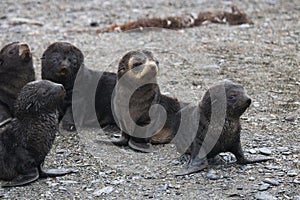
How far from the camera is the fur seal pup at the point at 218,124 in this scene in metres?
5.88

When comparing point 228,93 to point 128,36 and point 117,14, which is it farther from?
point 117,14

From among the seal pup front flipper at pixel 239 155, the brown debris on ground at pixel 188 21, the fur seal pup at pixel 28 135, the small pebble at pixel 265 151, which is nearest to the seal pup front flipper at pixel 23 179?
the fur seal pup at pixel 28 135

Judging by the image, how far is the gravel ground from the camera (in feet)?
18.9

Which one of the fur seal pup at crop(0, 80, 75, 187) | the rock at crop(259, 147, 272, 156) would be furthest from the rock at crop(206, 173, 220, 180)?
the fur seal pup at crop(0, 80, 75, 187)

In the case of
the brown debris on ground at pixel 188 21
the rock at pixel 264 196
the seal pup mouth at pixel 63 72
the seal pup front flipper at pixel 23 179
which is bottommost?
the rock at pixel 264 196

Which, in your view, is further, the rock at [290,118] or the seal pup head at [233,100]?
the rock at [290,118]

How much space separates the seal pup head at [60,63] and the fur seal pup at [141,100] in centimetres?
78

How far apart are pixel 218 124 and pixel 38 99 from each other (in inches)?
64.7

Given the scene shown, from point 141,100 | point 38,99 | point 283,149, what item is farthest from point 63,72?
point 283,149

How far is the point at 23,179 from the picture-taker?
582cm

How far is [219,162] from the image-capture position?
618cm

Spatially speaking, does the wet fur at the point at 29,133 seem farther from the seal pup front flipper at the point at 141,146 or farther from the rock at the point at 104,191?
the seal pup front flipper at the point at 141,146

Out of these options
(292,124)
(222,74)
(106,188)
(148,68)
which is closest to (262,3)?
(222,74)

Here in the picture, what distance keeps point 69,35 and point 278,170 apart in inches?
268
